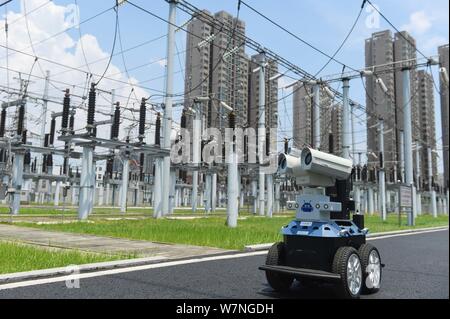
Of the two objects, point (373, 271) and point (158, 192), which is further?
point (158, 192)

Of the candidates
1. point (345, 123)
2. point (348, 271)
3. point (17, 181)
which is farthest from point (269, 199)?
point (348, 271)

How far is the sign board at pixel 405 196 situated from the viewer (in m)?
24.4

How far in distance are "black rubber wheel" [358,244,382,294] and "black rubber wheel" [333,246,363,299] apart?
0.15 metres

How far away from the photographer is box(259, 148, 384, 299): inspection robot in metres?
5.80

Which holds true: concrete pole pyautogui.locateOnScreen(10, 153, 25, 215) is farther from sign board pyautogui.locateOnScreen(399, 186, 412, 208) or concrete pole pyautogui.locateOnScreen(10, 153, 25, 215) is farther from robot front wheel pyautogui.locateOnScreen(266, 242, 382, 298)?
sign board pyautogui.locateOnScreen(399, 186, 412, 208)

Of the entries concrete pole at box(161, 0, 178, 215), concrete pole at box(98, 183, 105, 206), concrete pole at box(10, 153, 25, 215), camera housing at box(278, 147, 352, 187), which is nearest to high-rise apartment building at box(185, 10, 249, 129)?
concrete pole at box(161, 0, 178, 215)

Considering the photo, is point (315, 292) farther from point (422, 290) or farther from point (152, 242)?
point (152, 242)

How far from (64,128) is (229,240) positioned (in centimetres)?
1230

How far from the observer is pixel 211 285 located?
21.4ft

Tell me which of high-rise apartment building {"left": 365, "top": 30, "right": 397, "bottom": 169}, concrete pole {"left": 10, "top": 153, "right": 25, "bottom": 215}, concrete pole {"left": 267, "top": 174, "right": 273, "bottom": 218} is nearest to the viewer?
concrete pole {"left": 10, "top": 153, "right": 25, "bottom": 215}

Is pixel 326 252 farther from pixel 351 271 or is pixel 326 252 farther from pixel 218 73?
pixel 218 73

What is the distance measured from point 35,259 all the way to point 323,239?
5.65 metres

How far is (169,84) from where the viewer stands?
81.7ft

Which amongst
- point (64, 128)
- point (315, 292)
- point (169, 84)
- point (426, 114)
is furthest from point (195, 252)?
point (426, 114)
